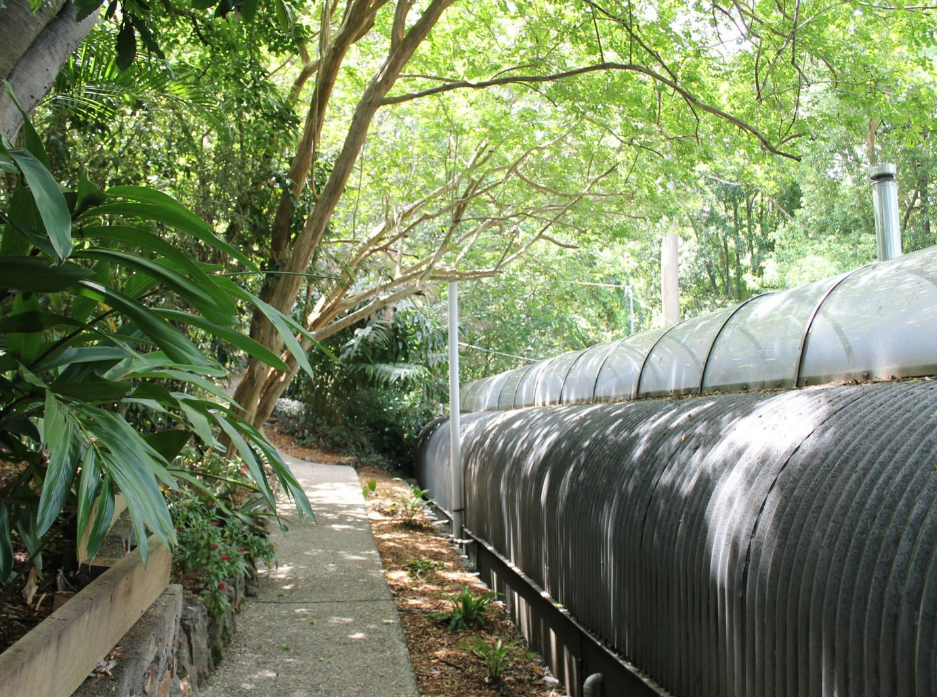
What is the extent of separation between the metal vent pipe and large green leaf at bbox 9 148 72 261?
4.94 meters

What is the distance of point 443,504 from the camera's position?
10.4 meters

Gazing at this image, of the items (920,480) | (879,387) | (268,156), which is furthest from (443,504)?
(920,480)

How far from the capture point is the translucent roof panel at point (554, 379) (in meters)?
7.98

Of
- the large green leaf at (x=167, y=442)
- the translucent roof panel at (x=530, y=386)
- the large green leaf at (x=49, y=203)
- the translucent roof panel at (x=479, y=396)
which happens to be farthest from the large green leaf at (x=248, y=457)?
the translucent roof panel at (x=479, y=396)

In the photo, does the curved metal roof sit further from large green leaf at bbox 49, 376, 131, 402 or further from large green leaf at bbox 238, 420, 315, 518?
large green leaf at bbox 49, 376, 131, 402

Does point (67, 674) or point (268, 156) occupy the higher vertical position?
point (268, 156)

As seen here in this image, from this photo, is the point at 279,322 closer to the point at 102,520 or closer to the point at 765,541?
the point at 102,520

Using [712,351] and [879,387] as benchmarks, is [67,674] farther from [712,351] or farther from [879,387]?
[712,351]

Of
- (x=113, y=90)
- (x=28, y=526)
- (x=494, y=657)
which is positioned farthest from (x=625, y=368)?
(x=28, y=526)

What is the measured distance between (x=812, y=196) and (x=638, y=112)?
13367mm

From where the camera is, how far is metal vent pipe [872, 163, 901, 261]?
4.95 metres

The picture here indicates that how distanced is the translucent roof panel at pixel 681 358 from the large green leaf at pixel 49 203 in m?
4.11

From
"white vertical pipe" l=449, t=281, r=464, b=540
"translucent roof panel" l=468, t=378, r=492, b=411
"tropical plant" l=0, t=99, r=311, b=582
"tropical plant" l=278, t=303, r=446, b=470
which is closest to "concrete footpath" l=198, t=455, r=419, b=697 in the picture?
"white vertical pipe" l=449, t=281, r=464, b=540

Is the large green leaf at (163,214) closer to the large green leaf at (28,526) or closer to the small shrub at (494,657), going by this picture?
the large green leaf at (28,526)
